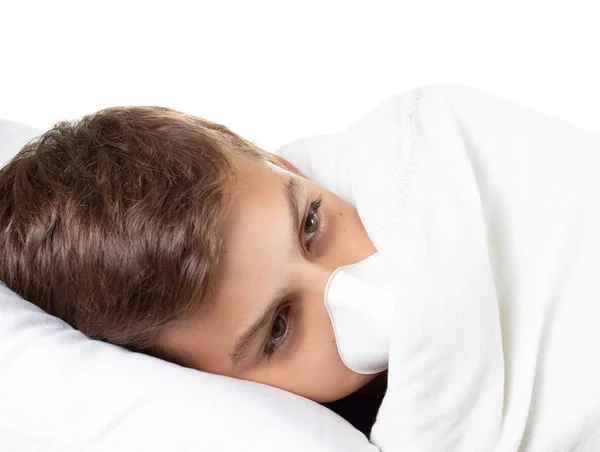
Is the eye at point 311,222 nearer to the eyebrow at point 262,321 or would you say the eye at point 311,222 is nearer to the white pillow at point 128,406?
the eyebrow at point 262,321

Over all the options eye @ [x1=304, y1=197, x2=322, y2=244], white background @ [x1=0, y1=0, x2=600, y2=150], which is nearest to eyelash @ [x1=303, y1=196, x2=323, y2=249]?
→ eye @ [x1=304, y1=197, x2=322, y2=244]

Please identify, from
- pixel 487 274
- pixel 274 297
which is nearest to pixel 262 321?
pixel 274 297

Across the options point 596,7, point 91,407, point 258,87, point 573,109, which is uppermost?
point 596,7

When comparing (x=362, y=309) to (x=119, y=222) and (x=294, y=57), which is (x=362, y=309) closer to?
(x=119, y=222)

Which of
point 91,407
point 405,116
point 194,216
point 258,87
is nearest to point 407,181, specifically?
point 405,116

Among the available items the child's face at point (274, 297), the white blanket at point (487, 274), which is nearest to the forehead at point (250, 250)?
the child's face at point (274, 297)

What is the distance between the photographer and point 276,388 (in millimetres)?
870

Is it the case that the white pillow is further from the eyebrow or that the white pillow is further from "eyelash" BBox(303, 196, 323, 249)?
"eyelash" BBox(303, 196, 323, 249)

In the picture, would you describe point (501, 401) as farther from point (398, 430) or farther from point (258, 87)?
point (258, 87)

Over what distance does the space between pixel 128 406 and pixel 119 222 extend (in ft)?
0.60

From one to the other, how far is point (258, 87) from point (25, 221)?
84 cm

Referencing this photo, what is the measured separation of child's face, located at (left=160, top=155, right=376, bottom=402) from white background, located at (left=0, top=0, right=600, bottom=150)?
0.74 meters

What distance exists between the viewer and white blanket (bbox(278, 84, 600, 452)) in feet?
2.49

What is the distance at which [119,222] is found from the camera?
0.82 metres
